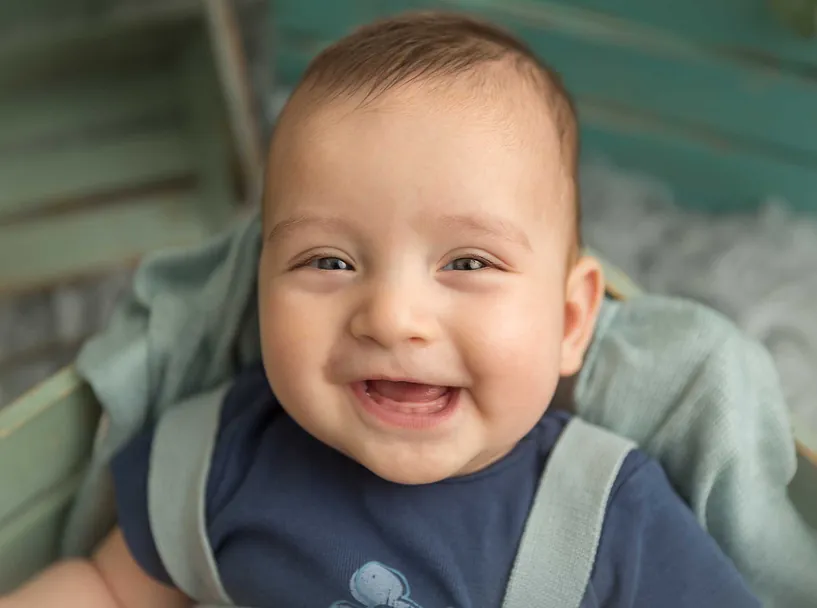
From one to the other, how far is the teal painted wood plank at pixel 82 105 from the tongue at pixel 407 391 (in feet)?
2.92

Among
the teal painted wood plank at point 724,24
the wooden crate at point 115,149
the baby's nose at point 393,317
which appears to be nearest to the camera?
the baby's nose at point 393,317

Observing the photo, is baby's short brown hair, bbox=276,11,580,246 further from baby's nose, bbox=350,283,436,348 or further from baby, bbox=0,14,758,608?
baby's nose, bbox=350,283,436,348

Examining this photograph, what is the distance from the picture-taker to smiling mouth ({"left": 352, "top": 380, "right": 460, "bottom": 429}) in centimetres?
67

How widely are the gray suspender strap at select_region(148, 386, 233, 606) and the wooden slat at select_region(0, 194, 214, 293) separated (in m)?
0.57

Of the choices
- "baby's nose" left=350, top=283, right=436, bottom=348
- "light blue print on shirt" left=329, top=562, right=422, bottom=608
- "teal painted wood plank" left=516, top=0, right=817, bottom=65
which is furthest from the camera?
"teal painted wood plank" left=516, top=0, right=817, bottom=65

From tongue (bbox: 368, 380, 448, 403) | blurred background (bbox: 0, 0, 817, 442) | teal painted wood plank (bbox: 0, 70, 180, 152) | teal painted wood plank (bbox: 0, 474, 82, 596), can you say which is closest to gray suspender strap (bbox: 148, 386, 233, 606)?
teal painted wood plank (bbox: 0, 474, 82, 596)

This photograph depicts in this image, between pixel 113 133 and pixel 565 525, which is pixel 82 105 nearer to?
pixel 113 133

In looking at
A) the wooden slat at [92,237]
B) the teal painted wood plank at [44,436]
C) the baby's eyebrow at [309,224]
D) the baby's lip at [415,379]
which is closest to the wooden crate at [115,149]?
the wooden slat at [92,237]

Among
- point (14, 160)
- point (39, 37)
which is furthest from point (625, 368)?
point (14, 160)

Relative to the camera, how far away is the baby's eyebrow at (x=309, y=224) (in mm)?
675

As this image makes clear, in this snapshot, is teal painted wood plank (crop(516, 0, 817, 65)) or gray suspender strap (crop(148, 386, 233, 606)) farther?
teal painted wood plank (crop(516, 0, 817, 65))

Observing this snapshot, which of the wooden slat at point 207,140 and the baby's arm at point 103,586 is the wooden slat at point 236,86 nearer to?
the wooden slat at point 207,140

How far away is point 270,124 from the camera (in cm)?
148

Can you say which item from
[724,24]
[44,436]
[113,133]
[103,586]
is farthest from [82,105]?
[724,24]
